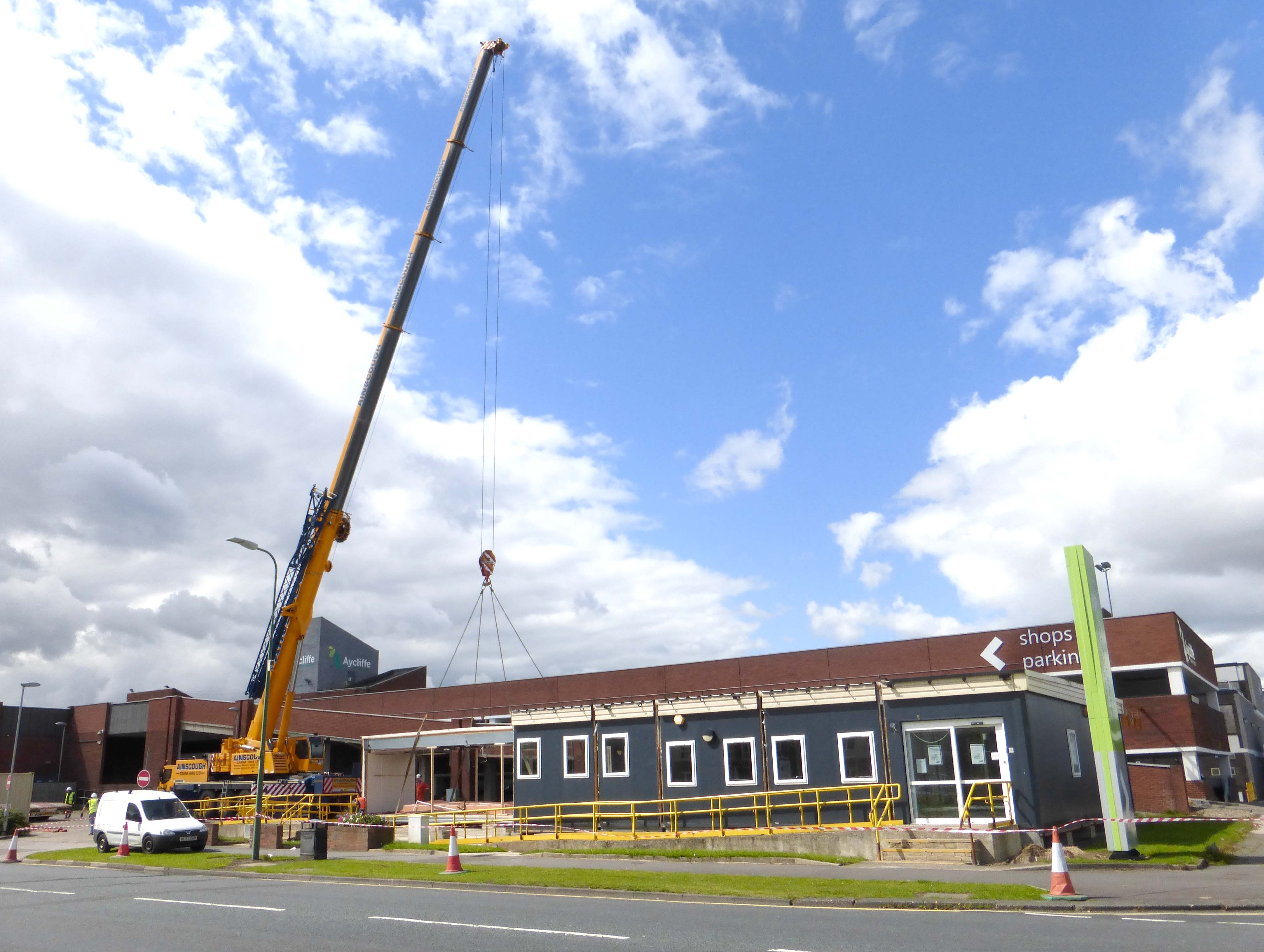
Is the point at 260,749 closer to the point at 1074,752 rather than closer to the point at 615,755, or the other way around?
the point at 615,755

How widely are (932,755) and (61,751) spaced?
207 ft

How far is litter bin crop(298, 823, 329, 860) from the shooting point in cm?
2425

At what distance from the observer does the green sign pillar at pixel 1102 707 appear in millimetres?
19781

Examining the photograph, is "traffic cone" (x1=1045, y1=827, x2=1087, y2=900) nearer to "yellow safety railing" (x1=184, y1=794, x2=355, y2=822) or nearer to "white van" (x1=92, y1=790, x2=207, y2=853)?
"white van" (x1=92, y1=790, x2=207, y2=853)

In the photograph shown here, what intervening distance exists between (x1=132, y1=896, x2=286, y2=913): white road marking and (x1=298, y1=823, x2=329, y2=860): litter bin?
6556 mm

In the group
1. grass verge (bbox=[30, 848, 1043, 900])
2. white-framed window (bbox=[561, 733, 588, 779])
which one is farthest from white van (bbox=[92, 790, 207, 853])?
white-framed window (bbox=[561, 733, 588, 779])

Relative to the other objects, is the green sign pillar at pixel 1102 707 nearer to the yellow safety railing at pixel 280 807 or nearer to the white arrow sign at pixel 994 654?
the white arrow sign at pixel 994 654

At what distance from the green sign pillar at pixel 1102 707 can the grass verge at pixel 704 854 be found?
16.8 feet

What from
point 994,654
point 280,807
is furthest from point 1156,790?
point 280,807

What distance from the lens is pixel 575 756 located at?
28781 millimetres

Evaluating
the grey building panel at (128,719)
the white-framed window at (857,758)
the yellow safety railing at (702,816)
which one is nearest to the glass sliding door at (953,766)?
the yellow safety railing at (702,816)

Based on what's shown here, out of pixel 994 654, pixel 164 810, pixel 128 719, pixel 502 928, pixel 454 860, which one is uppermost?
pixel 128 719

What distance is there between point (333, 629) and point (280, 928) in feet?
201

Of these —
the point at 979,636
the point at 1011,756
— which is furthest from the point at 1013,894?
the point at 979,636
